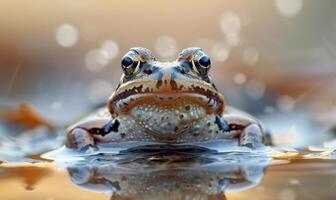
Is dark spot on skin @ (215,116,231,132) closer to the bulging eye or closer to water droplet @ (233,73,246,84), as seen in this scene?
the bulging eye

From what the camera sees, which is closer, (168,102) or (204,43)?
(168,102)

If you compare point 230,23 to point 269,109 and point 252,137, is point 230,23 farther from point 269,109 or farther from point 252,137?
point 252,137

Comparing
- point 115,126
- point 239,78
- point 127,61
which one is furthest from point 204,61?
point 239,78

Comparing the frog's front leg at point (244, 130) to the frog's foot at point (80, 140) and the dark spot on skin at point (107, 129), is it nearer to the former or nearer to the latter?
the dark spot on skin at point (107, 129)

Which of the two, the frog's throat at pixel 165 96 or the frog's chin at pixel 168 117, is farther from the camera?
the frog's chin at pixel 168 117

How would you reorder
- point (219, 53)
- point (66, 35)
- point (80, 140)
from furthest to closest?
1. point (66, 35)
2. point (219, 53)
3. point (80, 140)

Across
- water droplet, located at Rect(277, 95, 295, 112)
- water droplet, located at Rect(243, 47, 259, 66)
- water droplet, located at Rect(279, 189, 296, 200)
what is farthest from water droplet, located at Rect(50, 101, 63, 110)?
water droplet, located at Rect(279, 189, 296, 200)

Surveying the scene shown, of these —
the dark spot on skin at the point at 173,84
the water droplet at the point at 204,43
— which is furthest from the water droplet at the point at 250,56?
the dark spot on skin at the point at 173,84

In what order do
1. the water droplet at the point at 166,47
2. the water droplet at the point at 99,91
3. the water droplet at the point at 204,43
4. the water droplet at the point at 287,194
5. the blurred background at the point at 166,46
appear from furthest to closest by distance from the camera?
the water droplet at the point at 204,43 < the water droplet at the point at 166,47 < the blurred background at the point at 166,46 < the water droplet at the point at 99,91 < the water droplet at the point at 287,194
